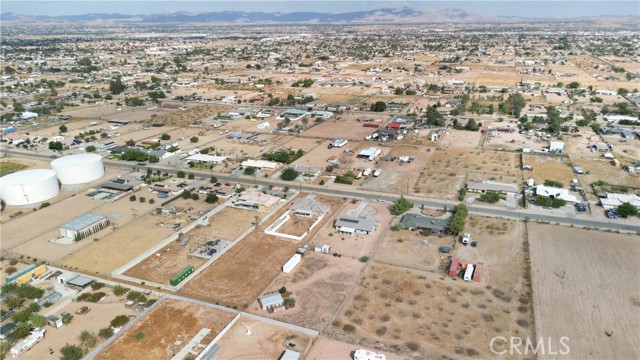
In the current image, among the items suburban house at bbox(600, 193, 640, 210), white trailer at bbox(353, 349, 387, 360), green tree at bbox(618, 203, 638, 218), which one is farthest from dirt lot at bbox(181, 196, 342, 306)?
suburban house at bbox(600, 193, 640, 210)

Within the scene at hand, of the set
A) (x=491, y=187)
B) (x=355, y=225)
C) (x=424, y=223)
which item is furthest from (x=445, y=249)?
(x=491, y=187)

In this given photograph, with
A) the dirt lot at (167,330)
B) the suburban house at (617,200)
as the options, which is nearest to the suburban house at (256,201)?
the dirt lot at (167,330)

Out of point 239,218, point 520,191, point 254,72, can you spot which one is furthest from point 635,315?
point 254,72

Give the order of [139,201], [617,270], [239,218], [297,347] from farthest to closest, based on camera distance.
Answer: [139,201]
[239,218]
[617,270]
[297,347]

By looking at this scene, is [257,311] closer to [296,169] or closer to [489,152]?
[296,169]

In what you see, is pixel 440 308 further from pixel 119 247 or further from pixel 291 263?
pixel 119 247
